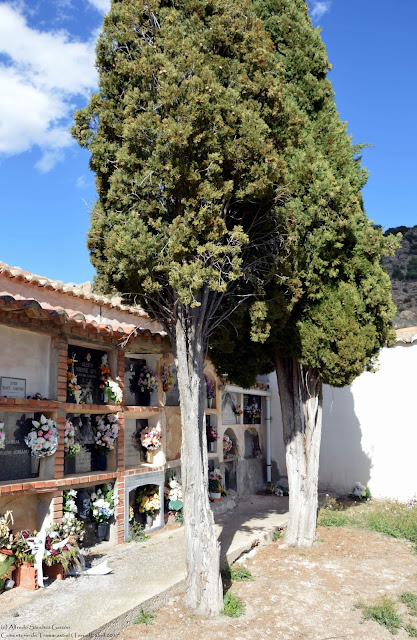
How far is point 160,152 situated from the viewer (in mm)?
5125

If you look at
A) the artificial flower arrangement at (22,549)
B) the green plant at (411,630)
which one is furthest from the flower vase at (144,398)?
the green plant at (411,630)

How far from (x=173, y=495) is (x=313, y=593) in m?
3.51

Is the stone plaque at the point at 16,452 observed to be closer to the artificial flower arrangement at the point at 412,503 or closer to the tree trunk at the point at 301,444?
the tree trunk at the point at 301,444

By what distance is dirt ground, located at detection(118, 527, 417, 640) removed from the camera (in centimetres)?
482

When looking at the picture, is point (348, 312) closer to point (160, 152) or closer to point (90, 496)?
point (160, 152)

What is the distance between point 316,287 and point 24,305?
4138mm

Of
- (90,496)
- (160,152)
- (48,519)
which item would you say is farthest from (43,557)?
(160,152)

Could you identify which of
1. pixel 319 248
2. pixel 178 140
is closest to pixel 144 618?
pixel 178 140

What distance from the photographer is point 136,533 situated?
7887mm

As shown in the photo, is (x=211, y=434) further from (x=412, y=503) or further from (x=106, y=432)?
(x=412, y=503)

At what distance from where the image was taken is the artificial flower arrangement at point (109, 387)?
7.83m

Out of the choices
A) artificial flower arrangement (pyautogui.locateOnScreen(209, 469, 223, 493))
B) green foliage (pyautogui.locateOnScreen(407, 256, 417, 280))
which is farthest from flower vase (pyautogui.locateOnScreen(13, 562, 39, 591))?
green foliage (pyautogui.locateOnScreen(407, 256, 417, 280))

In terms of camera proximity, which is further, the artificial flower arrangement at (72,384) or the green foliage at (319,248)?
the artificial flower arrangement at (72,384)

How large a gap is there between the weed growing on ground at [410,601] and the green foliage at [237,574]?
1.92m
